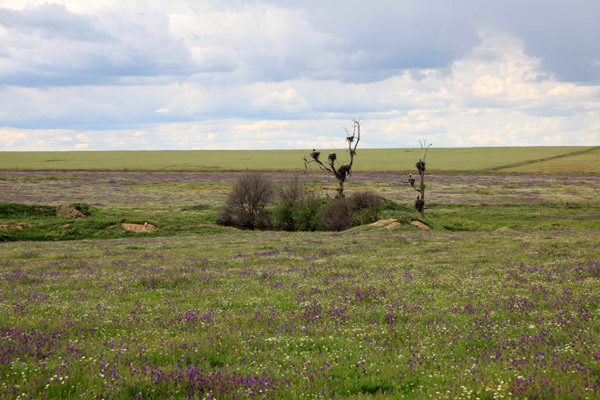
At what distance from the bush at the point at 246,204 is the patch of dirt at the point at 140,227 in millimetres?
13057

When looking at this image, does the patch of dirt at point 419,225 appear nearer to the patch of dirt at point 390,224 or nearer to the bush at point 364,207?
the patch of dirt at point 390,224

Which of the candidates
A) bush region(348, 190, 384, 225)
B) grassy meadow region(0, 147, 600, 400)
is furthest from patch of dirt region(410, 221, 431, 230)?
grassy meadow region(0, 147, 600, 400)

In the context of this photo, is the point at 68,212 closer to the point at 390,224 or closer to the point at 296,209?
the point at 296,209

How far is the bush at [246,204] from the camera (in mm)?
60500

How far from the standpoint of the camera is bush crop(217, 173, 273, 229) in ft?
198

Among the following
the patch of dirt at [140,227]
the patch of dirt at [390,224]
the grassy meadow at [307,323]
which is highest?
the grassy meadow at [307,323]

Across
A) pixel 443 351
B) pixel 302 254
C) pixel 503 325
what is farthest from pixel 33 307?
pixel 302 254

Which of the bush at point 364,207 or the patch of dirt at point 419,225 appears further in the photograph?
the bush at point 364,207

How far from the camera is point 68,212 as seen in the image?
5562cm

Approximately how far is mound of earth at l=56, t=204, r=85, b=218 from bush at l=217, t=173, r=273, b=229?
17.4 meters

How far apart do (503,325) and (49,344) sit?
1011 centimetres

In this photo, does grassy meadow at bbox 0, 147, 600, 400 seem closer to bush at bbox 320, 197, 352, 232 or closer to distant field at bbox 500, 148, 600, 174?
bush at bbox 320, 197, 352, 232

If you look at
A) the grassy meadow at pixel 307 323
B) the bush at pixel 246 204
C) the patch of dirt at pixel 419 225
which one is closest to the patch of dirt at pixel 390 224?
the patch of dirt at pixel 419 225

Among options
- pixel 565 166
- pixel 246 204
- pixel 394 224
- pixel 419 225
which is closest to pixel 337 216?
pixel 394 224
